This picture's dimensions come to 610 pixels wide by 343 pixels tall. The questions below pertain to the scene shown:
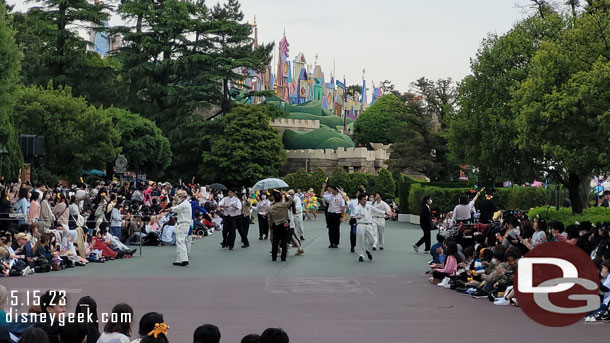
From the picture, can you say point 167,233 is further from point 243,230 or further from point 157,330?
point 157,330

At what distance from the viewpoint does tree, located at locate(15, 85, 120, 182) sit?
152 feet

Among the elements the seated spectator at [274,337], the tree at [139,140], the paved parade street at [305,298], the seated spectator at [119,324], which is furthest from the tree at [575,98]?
the tree at [139,140]

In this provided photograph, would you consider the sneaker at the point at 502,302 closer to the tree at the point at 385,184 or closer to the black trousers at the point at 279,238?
the black trousers at the point at 279,238

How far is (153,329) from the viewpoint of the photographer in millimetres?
7309

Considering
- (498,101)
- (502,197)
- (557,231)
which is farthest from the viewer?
(502,197)

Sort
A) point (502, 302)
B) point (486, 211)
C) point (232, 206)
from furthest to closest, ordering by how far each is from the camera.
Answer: point (232, 206) → point (486, 211) → point (502, 302)

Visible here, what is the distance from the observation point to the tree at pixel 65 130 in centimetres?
4619

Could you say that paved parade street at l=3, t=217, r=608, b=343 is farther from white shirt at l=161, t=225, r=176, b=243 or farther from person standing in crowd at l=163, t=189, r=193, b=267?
white shirt at l=161, t=225, r=176, b=243

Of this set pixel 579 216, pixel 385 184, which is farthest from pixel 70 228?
pixel 385 184

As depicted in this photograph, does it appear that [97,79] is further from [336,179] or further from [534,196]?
[534,196]

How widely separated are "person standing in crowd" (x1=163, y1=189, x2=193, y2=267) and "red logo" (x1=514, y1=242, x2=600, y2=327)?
27.4 ft

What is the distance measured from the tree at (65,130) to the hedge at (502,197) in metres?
17.0

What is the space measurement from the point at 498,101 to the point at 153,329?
29.8 meters

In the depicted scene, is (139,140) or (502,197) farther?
(139,140)
